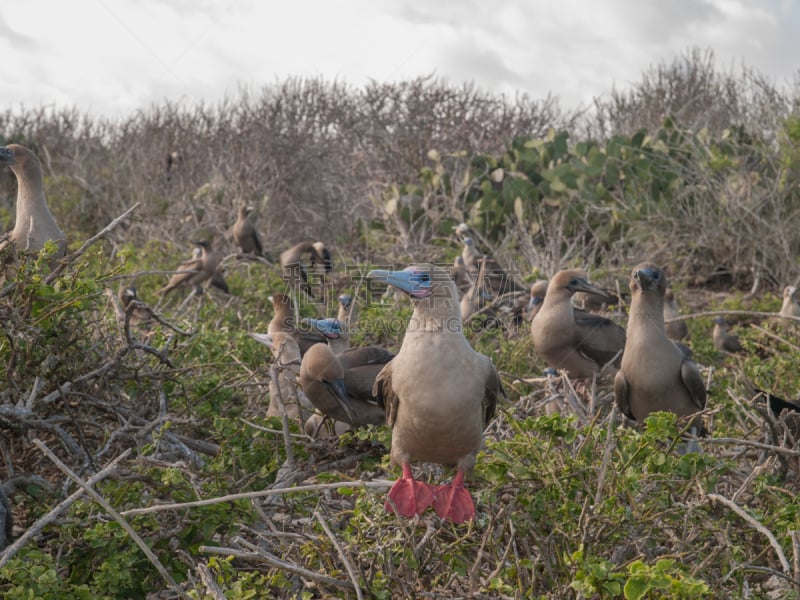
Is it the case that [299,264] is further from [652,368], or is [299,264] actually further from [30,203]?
[652,368]

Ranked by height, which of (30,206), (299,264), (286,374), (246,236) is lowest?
(286,374)

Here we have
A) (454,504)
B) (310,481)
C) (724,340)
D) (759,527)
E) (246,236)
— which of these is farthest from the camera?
(246,236)

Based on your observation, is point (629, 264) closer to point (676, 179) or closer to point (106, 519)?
point (676, 179)

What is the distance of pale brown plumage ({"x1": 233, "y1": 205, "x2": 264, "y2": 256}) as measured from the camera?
1098 cm

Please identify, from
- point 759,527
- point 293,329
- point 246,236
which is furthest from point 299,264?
point 759,527

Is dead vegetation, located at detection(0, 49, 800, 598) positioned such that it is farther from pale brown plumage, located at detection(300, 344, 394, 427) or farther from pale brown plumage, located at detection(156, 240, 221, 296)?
pale brown plumage, located at detection(156, 240, 221, 296)

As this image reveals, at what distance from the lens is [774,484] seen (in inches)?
118

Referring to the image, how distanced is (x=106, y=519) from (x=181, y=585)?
0.33 metres

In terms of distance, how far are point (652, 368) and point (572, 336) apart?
1.45 metres

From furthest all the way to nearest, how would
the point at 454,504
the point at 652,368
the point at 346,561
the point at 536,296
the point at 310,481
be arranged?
the point at 536,296
the point at 652,368
the point at 310,481
the point at 454,504
the point at 346,561

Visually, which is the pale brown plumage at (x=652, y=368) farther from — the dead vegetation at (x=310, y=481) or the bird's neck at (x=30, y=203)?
the bird's neck at (x=30, y=203)

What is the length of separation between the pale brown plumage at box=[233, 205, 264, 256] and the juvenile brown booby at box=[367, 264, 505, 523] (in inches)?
313

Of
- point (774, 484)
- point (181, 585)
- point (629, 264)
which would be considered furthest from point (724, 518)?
point (629, 264)

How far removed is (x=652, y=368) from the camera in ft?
15.4
